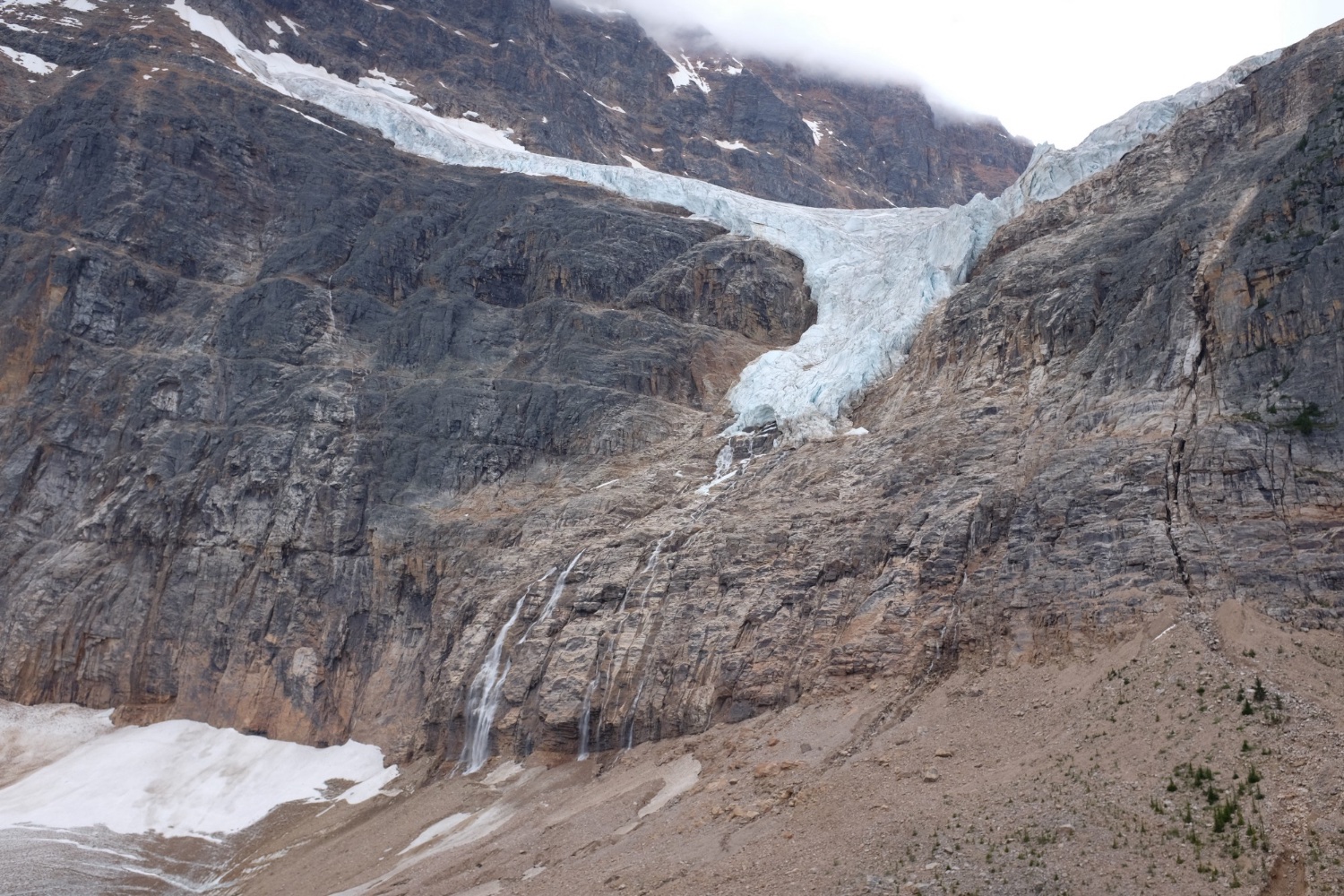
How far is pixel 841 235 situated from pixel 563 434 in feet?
86.2

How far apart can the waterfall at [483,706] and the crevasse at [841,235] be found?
1710cm

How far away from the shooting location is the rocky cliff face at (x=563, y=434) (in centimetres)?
3250

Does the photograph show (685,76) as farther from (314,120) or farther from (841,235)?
(841,235)

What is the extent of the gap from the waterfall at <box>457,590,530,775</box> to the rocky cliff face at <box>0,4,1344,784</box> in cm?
56

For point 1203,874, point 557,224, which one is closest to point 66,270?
point 557,224

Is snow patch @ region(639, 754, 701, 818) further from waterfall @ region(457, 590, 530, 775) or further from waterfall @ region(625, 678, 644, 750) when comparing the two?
waterfall @ region(457, 590, 530, 775)

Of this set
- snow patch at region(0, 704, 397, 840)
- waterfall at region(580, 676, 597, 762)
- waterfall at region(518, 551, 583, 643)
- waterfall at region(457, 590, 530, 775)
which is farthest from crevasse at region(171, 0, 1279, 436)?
snow patch at region(0, 704, 397, 840)

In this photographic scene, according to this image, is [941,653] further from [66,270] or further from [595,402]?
[66,270]

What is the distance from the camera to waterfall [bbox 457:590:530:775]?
40156 millimetres

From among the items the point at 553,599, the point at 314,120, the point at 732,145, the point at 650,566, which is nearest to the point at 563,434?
the point at 553,599

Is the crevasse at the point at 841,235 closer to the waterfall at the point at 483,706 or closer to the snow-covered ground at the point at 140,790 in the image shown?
the waterfall at the point at 483,706

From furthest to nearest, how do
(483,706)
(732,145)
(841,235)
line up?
(732,145) < (841,235) < (483,706)

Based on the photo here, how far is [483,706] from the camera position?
1625 inches

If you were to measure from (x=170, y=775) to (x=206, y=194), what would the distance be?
39.4 m
